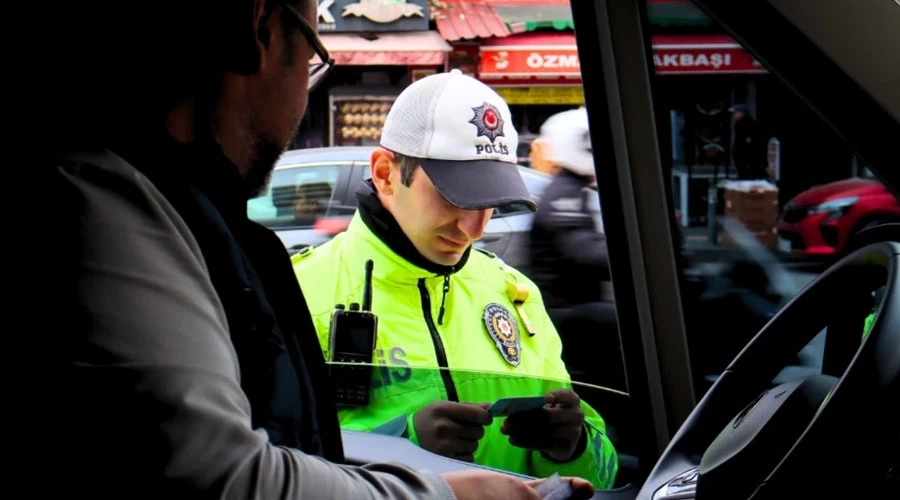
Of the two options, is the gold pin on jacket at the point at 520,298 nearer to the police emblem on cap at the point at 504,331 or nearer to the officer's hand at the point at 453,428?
the police emblem on cap at the point at 504,331

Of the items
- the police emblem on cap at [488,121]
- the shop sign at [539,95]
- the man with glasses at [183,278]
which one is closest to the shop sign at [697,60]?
the police emblem on cap at [488,121]

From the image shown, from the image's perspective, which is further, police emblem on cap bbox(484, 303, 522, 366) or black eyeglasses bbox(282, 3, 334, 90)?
police emblem on cap bbox(484, 303, 522, 366)

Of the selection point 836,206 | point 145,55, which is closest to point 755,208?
point 836,206

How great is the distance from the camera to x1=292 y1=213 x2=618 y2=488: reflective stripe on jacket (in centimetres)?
180

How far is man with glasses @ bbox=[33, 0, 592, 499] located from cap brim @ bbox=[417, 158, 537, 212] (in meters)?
0.87

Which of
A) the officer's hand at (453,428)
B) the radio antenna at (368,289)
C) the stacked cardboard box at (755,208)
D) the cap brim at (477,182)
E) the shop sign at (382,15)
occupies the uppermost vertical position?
the shop sign at (382,15)

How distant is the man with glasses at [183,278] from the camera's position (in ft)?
2.66

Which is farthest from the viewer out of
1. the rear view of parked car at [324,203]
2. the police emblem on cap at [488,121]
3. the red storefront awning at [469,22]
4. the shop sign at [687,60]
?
the red storefront awning at [469,22]

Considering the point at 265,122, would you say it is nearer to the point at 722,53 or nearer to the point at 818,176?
the point at 722,53

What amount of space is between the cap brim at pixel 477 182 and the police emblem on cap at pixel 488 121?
61 millimetres

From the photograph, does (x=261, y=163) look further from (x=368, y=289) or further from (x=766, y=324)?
(x=368, y=289)

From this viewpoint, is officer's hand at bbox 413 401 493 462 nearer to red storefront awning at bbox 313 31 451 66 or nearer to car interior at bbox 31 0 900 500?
car interior at bbox 31 0 900 500

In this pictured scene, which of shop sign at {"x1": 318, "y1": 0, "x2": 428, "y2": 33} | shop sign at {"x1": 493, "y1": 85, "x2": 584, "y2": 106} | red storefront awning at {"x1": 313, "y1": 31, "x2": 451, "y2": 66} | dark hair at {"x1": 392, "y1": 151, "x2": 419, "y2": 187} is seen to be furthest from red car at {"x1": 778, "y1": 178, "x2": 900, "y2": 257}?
red storefront awning at {"x1": 313, "y1": 31, "x2": 451, "y2": 66}

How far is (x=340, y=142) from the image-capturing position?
11.6 feet
